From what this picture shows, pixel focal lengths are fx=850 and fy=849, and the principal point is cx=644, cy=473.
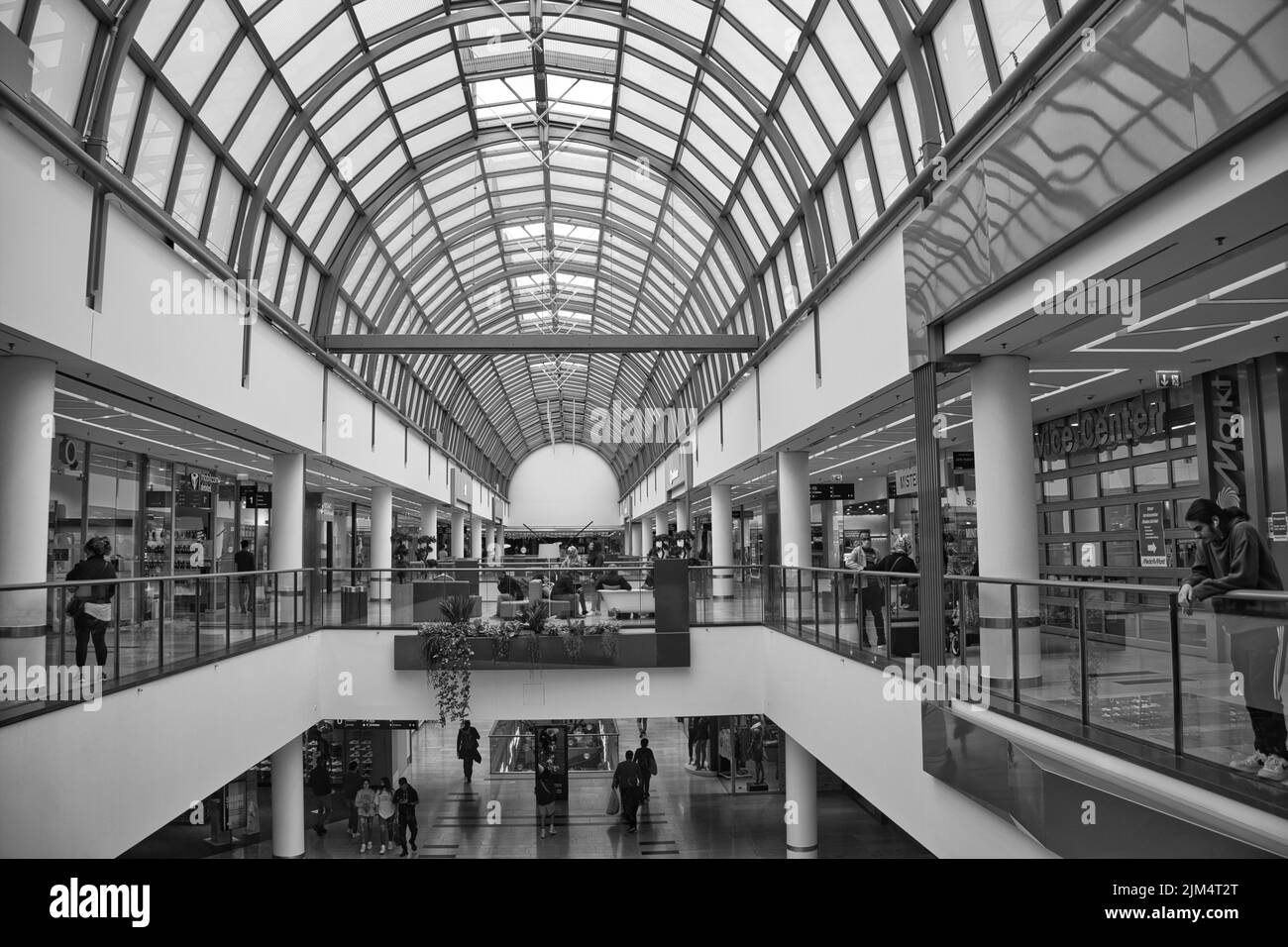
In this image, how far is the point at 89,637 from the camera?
857 cm

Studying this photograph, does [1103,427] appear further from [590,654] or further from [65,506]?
[65,506]

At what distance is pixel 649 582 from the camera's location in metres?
17.3

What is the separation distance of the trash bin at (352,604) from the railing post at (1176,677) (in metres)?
14.6

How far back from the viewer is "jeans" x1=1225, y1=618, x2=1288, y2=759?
424cm

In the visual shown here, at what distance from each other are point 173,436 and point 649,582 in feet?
32.8

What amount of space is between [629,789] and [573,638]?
18.1ft

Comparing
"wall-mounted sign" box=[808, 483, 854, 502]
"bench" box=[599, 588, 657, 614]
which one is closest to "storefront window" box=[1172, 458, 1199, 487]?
"bench" box=[599, 588, 657, 614]

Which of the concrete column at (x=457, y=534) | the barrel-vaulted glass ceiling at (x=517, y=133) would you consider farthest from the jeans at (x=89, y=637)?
the concrete column at (x=457, y=534)

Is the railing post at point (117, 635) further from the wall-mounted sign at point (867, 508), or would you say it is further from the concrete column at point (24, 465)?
the wall-mounted sign at point (867, 508)

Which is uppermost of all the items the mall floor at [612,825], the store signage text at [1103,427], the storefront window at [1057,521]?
the store signage text at [1103,427]

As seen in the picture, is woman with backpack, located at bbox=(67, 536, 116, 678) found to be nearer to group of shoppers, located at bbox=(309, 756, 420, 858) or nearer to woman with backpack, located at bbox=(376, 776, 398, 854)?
group of shoppers, located at bbox=(309, 756, 420, 858)

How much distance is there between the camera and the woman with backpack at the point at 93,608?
836cm
